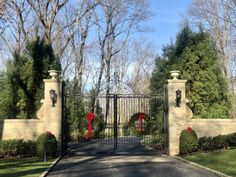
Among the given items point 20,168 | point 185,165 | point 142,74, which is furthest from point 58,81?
point 142,74

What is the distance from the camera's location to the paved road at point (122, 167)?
36.6 feet

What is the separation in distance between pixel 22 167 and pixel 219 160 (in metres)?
6.83

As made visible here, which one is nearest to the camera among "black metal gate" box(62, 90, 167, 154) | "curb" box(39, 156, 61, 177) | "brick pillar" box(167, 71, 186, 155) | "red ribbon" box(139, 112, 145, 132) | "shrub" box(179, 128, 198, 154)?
"curb" box(39, 156, 61, 177)

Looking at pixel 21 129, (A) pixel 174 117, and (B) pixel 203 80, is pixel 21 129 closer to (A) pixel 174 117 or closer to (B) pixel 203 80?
(A) pixel 174 117

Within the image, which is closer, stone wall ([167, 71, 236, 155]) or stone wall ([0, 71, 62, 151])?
stone wall ([0, 71, 62, 151])

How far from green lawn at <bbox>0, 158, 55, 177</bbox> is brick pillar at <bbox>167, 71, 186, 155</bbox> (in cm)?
534

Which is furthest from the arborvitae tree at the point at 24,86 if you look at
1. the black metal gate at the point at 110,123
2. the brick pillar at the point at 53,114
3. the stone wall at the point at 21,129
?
the brick pillar at the point at 53,114

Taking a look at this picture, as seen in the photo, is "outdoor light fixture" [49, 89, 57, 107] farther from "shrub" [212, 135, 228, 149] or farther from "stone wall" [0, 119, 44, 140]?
"shrub" [212, 135, 228, 149]

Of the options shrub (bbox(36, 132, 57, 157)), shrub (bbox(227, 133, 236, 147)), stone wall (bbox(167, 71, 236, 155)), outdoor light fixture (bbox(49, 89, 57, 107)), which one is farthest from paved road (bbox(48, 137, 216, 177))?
shrub (bbox(227, 133, 236, 147))

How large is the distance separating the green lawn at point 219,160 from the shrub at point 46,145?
5.32 metres

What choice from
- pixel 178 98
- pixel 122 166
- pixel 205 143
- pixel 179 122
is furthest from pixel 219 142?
pixel 122 166

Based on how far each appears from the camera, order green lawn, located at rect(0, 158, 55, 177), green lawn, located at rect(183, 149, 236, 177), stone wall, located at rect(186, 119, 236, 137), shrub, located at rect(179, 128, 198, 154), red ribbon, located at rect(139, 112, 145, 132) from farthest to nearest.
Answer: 1. red ribbon, located at rect(139, 112, 145, 132)
2. stone wall, located at rect(186, 119, 236, 137)
3. shrub, located at rect(179, 128, 198, 154)
4. green lawn, located at rect(183, 149, 236, 177)
5. green lawn, located at rect(0, 158, 55, 177)

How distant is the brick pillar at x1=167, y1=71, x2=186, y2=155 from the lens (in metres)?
16.5

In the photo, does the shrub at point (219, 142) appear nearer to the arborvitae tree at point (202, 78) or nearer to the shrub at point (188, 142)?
the shrub at point (188, 142)
